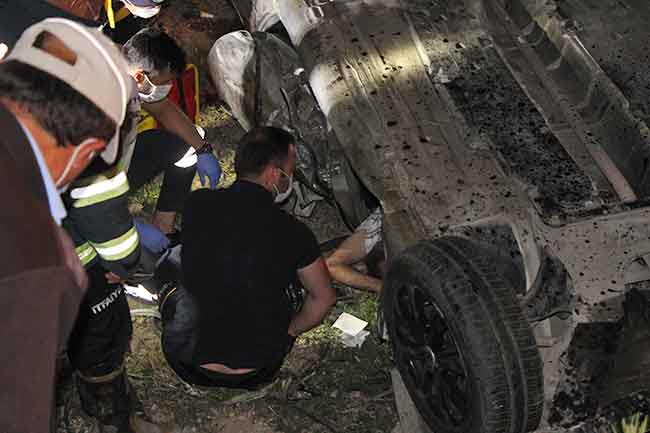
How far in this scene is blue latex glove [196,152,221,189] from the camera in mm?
4465

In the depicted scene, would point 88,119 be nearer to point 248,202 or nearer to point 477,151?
point 248,202

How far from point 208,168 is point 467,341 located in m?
2.04

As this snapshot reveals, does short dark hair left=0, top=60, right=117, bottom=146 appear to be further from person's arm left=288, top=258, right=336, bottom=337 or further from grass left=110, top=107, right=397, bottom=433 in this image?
grass left=110, top=107, right=397, bottom=433

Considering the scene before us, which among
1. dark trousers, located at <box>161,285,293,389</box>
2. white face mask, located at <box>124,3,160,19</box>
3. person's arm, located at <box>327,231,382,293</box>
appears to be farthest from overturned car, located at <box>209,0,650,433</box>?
white face mask, located at <box>124,3,160,19</box>

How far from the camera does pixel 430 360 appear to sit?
3262 mm

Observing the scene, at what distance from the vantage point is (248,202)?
3430 millimetres

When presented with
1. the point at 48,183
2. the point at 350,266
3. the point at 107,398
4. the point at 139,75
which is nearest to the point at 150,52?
the point at 139,75

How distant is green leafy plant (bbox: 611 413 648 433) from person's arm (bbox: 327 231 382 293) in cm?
154

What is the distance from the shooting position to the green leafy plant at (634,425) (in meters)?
2.96

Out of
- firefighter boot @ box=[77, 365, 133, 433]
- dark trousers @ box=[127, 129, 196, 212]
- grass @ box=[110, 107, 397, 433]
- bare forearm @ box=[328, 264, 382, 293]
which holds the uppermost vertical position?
dark trousers @ box=[127, 129, 196, 212]

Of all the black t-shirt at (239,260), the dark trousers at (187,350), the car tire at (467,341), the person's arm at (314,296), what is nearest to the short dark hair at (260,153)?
the black t-shirt at (239,260)

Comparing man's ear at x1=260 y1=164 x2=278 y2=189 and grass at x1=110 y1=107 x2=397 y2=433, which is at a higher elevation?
man's ear at x1=260 y1=164 x2=278 y2=189

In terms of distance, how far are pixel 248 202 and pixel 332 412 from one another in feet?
4.19

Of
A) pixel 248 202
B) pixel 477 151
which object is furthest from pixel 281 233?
pixel 477 151
